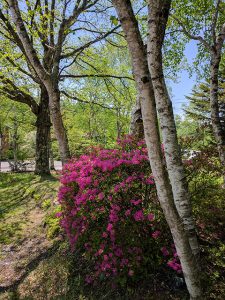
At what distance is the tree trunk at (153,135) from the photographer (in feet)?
9.11

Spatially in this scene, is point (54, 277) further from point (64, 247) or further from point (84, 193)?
point (84, 193)

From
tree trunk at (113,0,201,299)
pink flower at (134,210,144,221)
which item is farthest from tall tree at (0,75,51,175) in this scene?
tree trunk at (113,0,201,299)

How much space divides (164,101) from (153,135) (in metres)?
0.37

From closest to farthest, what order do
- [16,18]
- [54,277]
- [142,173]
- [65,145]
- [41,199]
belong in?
[142,173]
[54,277]
[16,18]
[65,145]
[41,199]

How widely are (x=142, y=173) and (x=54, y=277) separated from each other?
2474 mm

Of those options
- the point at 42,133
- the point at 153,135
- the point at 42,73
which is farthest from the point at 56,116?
the point at 42,133

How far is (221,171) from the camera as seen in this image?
4.08 metres

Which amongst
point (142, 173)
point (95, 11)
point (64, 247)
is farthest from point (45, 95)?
point (142, 173)

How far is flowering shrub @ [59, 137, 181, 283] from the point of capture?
3.75m

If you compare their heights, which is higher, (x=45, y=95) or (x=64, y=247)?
(x=45, y=95)

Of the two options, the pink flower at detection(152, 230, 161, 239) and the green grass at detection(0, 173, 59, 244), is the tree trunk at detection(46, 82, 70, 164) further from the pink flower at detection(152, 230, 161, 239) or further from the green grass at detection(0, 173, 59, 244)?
the pink flower at detection(152, 230, 161, 239)

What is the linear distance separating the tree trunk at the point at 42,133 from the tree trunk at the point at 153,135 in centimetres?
1053

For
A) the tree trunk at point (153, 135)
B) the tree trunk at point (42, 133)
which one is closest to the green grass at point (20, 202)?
the tree trunk at point (42, 133)

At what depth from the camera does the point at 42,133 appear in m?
13.0
